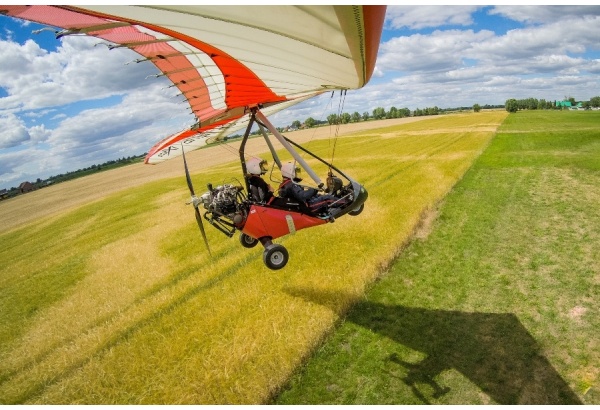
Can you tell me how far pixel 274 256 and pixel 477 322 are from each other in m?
4.71

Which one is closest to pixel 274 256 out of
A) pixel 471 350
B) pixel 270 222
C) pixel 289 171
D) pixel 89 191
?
pixel 270 222

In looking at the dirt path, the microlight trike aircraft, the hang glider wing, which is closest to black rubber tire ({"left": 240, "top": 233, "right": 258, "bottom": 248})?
the microlight trike aircraft

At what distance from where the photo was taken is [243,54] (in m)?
3.92

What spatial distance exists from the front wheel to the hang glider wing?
2.77 metres

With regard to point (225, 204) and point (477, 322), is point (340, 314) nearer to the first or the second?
point (477, 322)

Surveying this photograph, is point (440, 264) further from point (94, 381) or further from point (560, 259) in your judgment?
point (94, 381)

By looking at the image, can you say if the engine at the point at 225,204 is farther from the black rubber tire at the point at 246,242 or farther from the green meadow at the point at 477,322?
the green meadow at the point at 477,322

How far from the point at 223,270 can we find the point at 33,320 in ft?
18.2

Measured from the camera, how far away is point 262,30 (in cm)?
322

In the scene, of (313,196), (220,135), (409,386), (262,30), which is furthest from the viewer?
(220,135)

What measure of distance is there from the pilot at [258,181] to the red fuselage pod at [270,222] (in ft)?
1.09

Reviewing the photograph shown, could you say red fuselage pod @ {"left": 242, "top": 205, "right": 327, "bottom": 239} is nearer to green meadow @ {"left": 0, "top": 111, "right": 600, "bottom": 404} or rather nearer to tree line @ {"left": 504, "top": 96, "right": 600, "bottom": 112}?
green meadow @ {"left": 0, "top": 111, "right": 600, "bottom": 404}

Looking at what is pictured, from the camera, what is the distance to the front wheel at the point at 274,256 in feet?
Answer: 21.5
